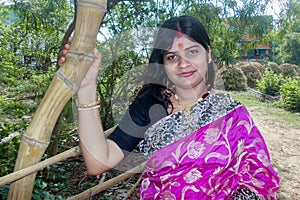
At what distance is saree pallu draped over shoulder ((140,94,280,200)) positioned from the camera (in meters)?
1.04

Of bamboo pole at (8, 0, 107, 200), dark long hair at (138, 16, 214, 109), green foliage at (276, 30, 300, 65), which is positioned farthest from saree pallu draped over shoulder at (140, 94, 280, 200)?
green foliage at (276, 30, 300, 65)

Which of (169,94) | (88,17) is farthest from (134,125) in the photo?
(88,17)

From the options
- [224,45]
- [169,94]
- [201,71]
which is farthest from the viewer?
[224,45]

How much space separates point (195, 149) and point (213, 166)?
0.08m

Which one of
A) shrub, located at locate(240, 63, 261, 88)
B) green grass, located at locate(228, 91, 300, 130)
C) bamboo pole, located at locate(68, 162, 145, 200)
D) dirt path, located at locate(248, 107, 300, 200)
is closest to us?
bamboo pole, located at locate(68, 162, 145, 200)

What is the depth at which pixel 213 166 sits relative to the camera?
1.04 m

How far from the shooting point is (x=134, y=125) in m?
1.08

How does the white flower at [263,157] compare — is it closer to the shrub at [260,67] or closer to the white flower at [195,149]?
the white flower at [195,149]

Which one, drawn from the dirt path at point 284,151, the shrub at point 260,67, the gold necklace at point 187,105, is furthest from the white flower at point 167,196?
the shrub at point 260,67

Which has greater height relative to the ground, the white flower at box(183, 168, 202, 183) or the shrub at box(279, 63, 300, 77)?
the white flower at box(183, 168, 202, 183)

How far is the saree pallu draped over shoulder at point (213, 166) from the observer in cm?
104

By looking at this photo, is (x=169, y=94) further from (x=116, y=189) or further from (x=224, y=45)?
(x=224, y=45)

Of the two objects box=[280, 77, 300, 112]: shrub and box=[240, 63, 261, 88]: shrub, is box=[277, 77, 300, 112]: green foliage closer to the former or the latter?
box=[280, 77, 300, 112]: shrub

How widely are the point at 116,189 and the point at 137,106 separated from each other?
6.03 ft
